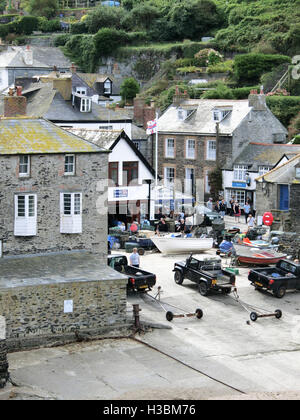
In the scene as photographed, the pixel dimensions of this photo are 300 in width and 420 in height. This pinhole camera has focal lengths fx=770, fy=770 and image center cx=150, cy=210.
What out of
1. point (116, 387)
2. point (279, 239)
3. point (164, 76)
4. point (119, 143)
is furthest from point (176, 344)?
point (164, 76)

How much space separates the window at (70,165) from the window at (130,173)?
44.3 feet

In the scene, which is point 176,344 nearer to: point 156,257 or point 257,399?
point 257,399

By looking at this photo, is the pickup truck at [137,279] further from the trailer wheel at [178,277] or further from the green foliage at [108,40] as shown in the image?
the green foliage at [108,40]

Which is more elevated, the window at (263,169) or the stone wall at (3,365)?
the window at (263,169)

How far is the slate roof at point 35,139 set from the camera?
88.3 ft

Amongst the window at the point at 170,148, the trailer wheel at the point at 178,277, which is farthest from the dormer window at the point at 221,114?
the trailer wheel at the point at 178,277

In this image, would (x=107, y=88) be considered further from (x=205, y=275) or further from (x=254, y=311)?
(x=254, y=311)

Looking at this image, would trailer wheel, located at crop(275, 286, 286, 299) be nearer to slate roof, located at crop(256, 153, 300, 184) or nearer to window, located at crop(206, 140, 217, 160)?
slate roof, located at crop(256, 153, 300, 184)

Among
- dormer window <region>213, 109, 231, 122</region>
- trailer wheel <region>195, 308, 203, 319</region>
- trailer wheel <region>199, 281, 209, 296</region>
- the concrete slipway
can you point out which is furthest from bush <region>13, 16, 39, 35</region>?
trailer wheel <region>195, 308, 203, 319</region>

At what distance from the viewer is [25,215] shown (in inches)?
1056

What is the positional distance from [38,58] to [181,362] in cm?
7393

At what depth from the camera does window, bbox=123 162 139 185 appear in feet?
136

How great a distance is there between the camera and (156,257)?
36.3m

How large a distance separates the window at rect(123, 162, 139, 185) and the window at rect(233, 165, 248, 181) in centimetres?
1153
